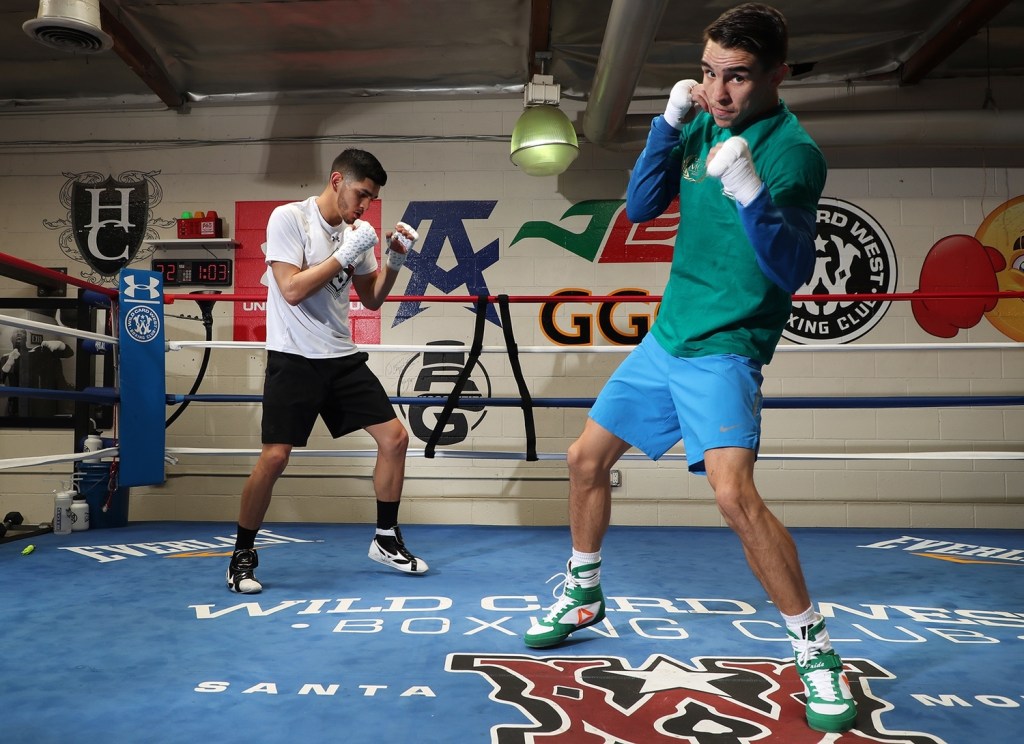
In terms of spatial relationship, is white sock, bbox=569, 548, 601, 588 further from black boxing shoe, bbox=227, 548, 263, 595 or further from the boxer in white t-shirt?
black boxing shoe, bbox=227, 548, 263, 595

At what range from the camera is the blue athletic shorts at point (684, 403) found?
4.67 feet

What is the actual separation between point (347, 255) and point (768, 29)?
52.1 inches

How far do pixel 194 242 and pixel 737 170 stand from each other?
3999 millimetres

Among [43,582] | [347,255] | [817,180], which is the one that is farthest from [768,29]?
[43,582]

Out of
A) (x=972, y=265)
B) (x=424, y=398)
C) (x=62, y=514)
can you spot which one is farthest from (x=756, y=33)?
(x=972, y=265)

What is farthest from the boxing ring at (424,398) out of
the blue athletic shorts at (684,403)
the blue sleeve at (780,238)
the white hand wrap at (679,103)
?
the blue sleeve at (780,238)

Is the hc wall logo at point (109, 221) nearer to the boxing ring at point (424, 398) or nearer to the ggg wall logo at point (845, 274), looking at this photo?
the boxing ring at point (424, 398)

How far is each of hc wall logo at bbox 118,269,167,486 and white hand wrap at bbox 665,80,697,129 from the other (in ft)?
8.73

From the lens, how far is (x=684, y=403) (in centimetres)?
150

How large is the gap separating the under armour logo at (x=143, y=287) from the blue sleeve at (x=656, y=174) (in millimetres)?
2509

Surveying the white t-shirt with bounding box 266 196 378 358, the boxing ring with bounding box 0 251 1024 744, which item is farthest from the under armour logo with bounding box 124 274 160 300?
the white t-shirt with bounding box 266 196 378 358

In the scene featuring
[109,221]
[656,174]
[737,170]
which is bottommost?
[737,170]

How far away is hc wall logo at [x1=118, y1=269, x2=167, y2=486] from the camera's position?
3225 millimetres

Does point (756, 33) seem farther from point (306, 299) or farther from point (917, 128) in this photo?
point (917, 128)
